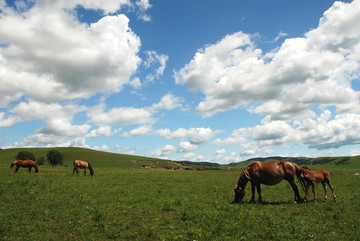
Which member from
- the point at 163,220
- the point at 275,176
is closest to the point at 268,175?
the point at 275,176

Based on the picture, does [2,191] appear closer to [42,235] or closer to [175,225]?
[42,235]

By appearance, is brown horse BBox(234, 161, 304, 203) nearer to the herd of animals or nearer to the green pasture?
the herd of animals

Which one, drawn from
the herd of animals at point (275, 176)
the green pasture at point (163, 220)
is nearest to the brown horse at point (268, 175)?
the herd of animals at point (275, 176)

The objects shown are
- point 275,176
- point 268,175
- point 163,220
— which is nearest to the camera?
point 163,220

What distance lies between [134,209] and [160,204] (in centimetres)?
173

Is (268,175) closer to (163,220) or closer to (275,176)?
(275,176)

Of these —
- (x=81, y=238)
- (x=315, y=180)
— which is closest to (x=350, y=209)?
(x=315, y=180)

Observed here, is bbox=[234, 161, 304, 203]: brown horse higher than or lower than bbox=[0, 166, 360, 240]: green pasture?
higher

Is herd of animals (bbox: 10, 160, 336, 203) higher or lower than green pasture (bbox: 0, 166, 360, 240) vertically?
higher

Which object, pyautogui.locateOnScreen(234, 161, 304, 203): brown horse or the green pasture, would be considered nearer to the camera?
the green pasture

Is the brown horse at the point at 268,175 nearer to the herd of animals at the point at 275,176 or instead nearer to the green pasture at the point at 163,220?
the herd of animals at the point at 275,176

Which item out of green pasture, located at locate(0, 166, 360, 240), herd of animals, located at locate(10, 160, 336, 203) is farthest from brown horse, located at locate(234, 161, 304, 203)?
green pasture, located at locate(0, 166, 360, 240)

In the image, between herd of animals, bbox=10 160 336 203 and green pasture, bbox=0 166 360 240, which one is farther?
herd of animals, bbox=10 160 336 203

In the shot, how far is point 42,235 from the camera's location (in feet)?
29.7
